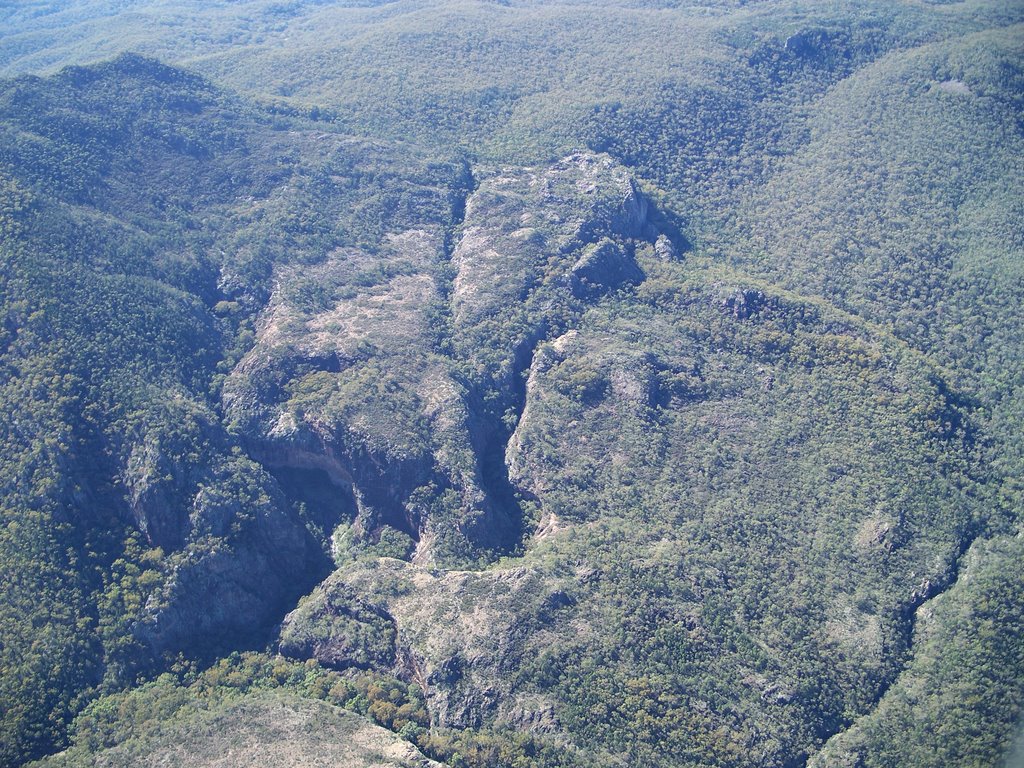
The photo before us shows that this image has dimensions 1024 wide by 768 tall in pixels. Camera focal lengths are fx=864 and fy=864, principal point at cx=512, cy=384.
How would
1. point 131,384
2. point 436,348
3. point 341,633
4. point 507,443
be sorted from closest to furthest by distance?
1. point 341,633
2. point 131,384
3. point 507,443
4. point 436,348

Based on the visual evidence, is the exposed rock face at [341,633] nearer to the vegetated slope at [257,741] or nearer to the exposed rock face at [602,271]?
the vegetated slope at [257,741]

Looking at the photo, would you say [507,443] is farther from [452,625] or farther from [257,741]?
[257,741]

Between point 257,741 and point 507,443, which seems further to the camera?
point 507,443

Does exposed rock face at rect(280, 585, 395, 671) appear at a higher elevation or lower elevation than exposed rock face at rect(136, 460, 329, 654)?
lower

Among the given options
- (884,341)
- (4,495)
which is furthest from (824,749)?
(4,495)

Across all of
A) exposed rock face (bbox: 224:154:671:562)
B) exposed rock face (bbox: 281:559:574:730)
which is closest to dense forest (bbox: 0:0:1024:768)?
exposed rock face (bbox: 281:559:574:730)

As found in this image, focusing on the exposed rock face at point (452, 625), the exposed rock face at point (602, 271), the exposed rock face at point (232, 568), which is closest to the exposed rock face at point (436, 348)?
the exposed rock face at point (602, 271)

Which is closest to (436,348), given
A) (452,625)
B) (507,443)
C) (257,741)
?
(507,443)

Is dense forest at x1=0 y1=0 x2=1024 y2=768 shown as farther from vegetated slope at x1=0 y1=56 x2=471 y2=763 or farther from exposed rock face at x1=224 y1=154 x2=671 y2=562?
exposed rock face at x1=224 y1=154 x2=671 y2=562
